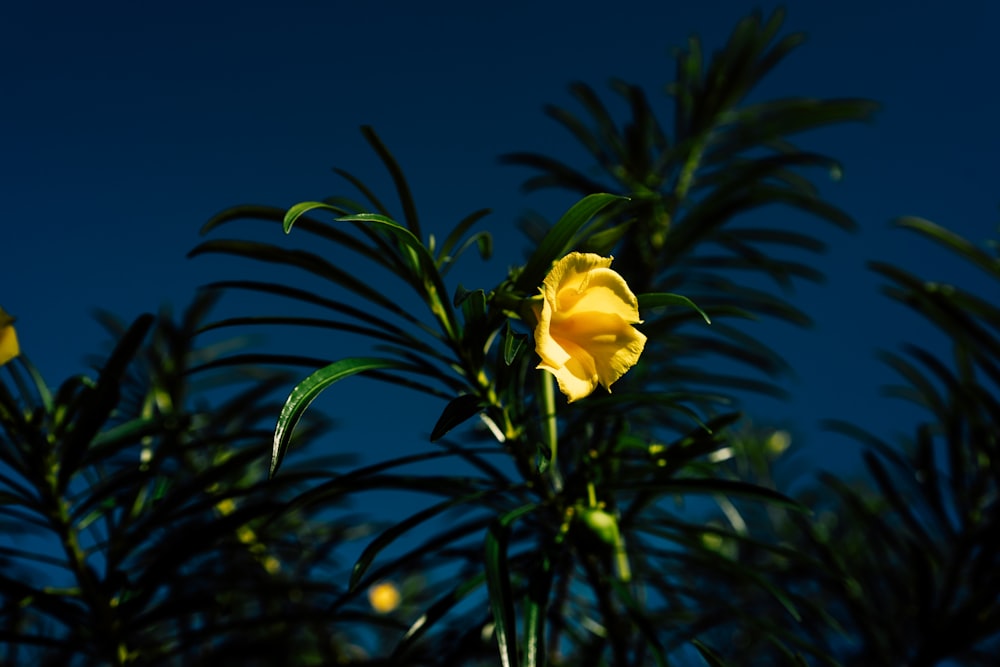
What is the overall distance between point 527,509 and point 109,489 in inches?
22.4

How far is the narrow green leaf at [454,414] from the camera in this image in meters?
0.65

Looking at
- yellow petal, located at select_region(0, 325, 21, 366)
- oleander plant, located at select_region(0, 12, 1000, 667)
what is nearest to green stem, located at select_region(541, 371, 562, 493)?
oleander plant, located at select_region(0, 12, 1000, 667)

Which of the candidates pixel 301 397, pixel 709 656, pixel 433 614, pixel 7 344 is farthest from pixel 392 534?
pixel 7 344

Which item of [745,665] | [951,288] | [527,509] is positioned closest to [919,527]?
[951,288]

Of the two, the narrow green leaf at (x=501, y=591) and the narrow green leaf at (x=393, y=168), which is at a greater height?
the narrow green leaf at (x=393, y=168)

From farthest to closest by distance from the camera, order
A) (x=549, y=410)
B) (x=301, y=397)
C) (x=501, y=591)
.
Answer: (x=549, y=410)
(x=501, y=591)
(x=301, y=397)

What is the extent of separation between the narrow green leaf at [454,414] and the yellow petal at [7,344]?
0.55 m

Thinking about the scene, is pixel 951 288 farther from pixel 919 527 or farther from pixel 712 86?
pixel 712 86

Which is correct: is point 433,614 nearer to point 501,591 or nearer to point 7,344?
point 501,591

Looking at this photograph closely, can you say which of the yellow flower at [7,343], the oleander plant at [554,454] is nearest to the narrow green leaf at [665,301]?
the oleander plant at [554,454]

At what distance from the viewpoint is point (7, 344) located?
859 mm

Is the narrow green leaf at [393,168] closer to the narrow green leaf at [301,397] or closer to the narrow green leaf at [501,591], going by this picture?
the narrow green leaf at [301,397]

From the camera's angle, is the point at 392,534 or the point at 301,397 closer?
the point at 301,397

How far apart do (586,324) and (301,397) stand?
272 millimetres
